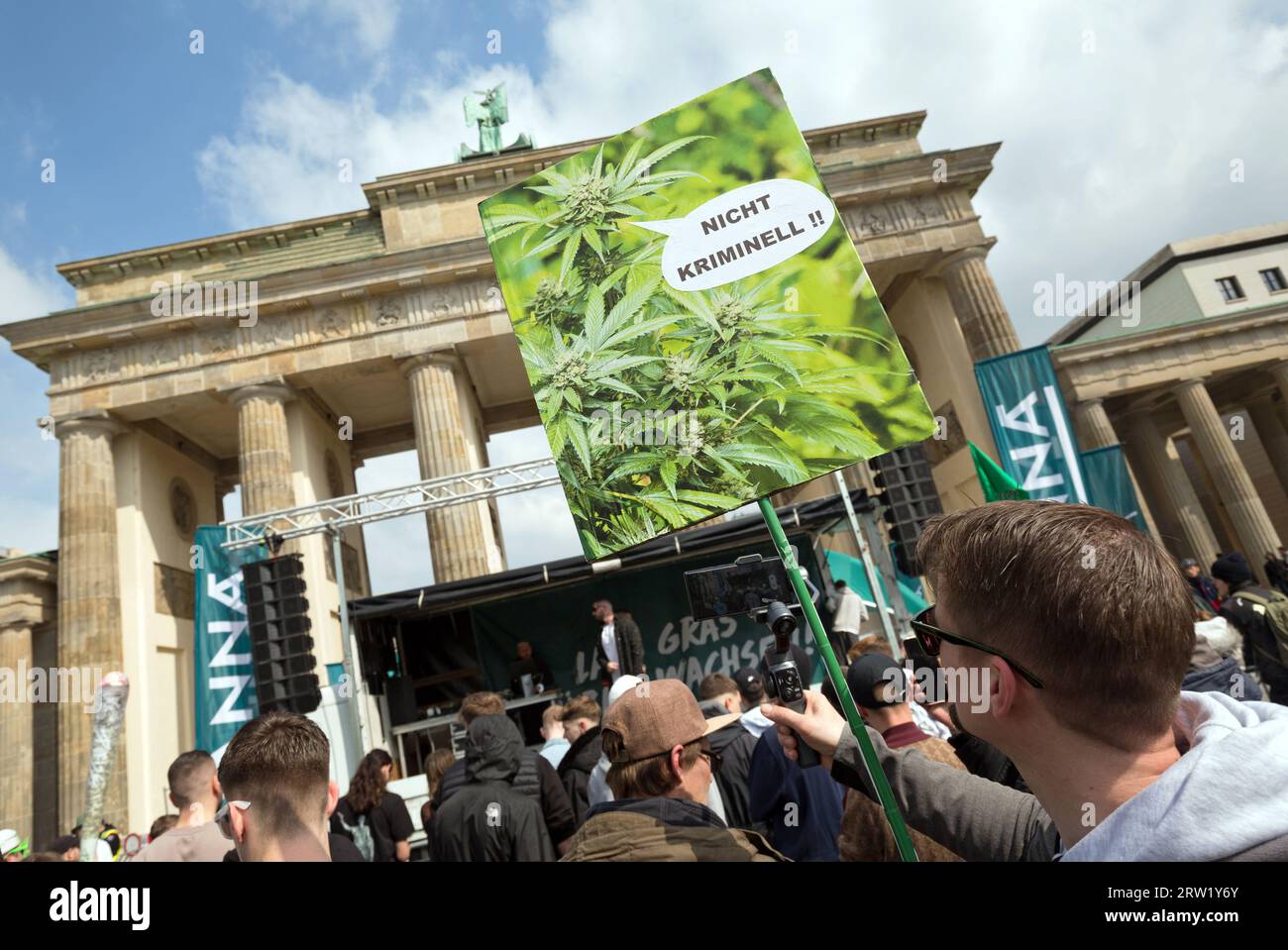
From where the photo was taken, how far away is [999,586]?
130 cm

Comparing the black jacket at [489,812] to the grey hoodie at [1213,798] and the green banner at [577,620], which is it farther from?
the green banner at [577,620]

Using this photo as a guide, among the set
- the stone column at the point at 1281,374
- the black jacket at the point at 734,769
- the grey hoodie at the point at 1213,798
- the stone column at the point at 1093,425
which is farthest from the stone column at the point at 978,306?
the grey hoodie at the point at 1213,798

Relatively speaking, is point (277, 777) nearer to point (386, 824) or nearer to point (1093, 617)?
point (1093, 617)

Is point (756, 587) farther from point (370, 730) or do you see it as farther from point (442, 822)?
point (370, 730)

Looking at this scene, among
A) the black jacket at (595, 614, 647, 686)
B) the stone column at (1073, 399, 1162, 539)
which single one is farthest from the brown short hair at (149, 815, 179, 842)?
the stone column at (1073, 399, 1162, 539)

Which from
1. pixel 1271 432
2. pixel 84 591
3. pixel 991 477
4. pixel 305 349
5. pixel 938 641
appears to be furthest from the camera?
pixel 1271 432

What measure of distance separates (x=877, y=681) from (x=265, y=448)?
20876 mm

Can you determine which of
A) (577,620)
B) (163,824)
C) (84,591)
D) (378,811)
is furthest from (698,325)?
(84,591)

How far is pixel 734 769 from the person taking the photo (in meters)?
4.38

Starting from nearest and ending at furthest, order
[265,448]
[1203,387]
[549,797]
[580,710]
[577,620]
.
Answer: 1. [549,797]
2. [580,710]
3. [577,620]
4. [265,448]
5. [1203,387]

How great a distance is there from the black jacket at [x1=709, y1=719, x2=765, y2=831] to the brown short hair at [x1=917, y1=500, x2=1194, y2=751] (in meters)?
3.28

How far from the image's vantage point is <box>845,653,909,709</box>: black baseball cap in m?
2.75

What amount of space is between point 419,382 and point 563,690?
9.57m
